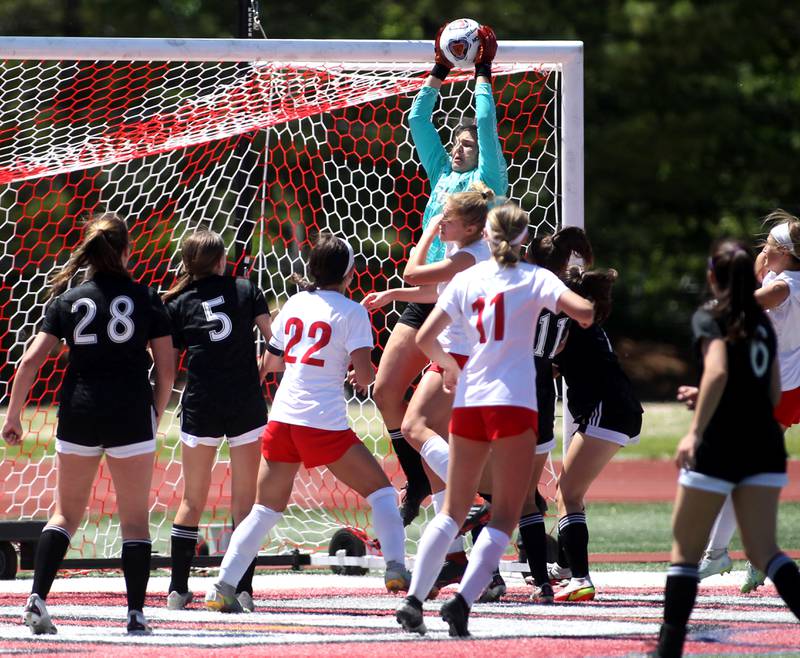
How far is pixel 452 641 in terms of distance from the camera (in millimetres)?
5664

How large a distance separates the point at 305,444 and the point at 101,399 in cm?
102

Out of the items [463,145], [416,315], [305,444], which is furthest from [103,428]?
[463,145]

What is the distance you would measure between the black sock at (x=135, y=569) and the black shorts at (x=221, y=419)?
942 mm

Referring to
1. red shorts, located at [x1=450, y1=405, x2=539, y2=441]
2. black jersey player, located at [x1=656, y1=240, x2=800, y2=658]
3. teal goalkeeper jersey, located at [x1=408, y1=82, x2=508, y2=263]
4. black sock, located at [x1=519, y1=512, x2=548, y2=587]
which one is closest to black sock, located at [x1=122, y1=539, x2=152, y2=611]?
red shorts, located at [x1=450, y1=405, x2=539, y2=441]

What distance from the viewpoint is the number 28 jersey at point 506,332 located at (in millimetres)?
5730

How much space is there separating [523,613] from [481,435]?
1.42 metres

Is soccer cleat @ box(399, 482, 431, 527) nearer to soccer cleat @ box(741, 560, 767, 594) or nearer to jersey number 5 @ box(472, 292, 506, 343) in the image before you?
soccer cleat @ box(741, 560, 767, 594)

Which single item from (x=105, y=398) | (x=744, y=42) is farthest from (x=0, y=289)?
(x=744, y=42)

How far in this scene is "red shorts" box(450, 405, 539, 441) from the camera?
5684 millimetres

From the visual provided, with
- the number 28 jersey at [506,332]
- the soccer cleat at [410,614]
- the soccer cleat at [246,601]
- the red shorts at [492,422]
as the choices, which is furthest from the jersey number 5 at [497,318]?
the soccer cleat at [246,601]

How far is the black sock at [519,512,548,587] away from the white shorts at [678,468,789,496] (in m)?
2.26

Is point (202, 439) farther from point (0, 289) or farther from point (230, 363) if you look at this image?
point (0, 289)

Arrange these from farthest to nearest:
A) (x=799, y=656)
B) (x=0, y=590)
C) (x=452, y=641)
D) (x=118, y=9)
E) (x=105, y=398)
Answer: (x=118, y=9) → (x=0, y=590) → (x=105, y=398) → (x=452, y=641) → (x=799, y=656)

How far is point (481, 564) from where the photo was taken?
5.72m
